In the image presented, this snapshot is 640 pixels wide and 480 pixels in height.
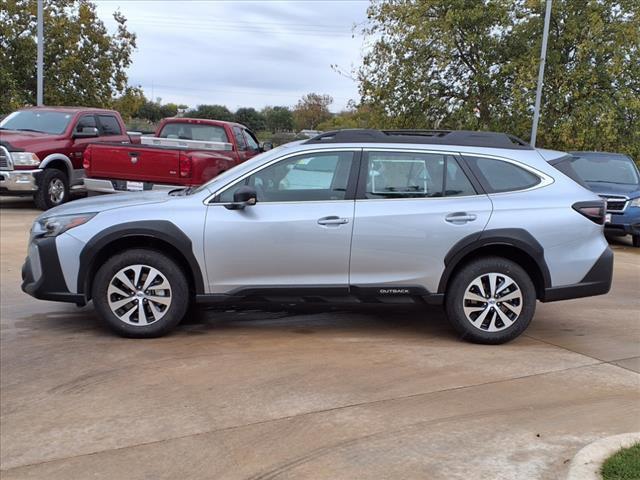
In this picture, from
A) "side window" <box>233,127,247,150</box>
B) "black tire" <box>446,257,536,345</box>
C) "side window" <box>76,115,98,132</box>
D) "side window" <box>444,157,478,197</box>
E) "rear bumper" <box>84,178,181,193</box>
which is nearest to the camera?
"black tire" <box>446,257,536,345</box>

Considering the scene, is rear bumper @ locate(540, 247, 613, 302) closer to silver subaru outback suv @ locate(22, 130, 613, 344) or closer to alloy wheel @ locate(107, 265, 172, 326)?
silver subaru outback suv @ locate(22, 130, 613, 344)

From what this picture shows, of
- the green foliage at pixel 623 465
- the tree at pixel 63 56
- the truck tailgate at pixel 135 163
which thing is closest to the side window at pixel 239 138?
the truck tailgate at pixel 135 163

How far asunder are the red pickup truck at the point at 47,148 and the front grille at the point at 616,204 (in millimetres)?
9946

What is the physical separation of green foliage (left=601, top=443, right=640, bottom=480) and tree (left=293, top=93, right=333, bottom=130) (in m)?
57.0

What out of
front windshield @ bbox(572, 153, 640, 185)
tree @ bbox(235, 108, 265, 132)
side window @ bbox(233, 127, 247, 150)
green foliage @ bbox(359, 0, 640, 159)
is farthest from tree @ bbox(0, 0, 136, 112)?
tree @ bbox(235, 108, 265, 132)

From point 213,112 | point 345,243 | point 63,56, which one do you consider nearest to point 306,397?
point 345,243

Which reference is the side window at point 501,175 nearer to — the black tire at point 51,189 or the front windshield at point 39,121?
the black tire at point 51,189

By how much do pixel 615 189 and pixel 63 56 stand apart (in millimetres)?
21460

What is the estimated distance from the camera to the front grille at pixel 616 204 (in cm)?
1212

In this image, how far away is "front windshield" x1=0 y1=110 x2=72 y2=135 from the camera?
13773 mm

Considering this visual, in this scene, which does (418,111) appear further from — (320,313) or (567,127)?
(320,313)

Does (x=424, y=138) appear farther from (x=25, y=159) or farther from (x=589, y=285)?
(x=25, y=159)

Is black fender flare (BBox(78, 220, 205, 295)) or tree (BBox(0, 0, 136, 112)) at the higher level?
tree (BBox(0, 0, 136, 112))

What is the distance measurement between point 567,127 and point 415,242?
51.4ft
